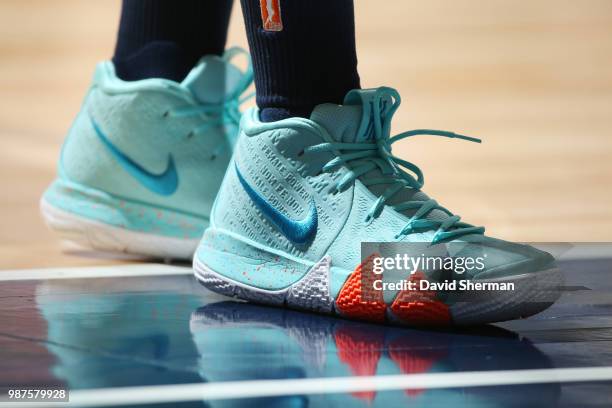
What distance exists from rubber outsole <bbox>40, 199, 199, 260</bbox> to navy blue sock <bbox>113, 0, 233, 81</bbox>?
227 millimetres

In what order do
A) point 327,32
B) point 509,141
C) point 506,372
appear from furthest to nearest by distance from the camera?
point 509,141 < point 327,32 < point 506,372

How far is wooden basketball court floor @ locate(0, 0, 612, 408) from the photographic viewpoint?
832mm

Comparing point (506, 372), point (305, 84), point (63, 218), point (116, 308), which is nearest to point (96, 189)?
point (63, 218)

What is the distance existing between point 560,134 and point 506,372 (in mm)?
2094

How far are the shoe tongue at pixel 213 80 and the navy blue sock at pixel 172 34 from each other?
0.03 meters

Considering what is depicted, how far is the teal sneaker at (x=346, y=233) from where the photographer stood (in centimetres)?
101

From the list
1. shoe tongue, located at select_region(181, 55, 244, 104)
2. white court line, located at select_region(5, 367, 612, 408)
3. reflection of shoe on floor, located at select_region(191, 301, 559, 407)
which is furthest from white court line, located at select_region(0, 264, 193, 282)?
white court line, located at select_region(5, 367, 612, 408)

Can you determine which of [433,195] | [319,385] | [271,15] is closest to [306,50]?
[271,15]

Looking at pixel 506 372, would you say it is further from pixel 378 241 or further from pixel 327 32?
pixel 327 32

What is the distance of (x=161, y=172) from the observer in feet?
5.11

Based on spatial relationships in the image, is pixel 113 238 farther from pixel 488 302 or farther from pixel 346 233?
pixel 488 302

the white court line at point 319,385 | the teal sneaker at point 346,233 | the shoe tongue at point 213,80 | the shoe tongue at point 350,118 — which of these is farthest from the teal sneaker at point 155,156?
the white court line at point 319,385

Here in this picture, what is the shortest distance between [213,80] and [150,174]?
0.55ft

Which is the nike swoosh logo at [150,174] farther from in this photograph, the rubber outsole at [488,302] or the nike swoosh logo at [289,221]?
the rubber outsole at [488,302]
